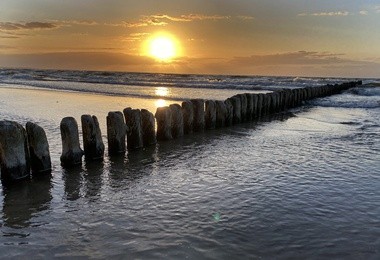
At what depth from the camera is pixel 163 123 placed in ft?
32.7

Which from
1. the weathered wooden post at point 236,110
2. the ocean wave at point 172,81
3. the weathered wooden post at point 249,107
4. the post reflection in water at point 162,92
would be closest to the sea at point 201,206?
the weathered wooden post at point 236,110

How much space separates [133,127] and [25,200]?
3.64 metres

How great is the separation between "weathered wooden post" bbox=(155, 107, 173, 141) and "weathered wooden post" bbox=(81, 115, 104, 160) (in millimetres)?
2388

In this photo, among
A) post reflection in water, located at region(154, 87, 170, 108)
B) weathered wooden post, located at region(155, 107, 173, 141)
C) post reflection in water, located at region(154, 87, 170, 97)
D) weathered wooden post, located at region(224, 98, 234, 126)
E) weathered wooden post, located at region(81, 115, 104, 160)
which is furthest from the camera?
post reflection in water, located at region(154, 87, 170, 97)

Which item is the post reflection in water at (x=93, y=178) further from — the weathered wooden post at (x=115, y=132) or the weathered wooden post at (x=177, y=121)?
the weathered wooden post at (x=177, y=121)

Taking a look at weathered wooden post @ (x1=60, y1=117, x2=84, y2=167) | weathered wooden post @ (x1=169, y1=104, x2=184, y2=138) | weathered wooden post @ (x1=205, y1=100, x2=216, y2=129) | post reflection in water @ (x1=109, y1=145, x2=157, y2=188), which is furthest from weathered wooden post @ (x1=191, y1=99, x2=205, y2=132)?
weathered wooden post @ (x1=60, y1=117, x2=84, y2=167)

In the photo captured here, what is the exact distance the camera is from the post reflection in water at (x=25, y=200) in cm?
473

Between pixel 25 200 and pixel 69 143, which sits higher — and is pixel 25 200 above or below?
below

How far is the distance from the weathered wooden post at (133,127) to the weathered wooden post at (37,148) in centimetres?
233

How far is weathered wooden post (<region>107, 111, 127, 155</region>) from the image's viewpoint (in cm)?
819

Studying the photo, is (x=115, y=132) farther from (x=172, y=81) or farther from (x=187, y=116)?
(x=172, y=81)

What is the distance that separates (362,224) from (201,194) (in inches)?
83.2

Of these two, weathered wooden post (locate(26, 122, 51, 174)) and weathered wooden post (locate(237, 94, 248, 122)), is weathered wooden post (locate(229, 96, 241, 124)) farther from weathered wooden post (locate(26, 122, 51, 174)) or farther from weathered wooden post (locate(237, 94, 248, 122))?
weathered wooden post (locate(26, 122, 51, 174))

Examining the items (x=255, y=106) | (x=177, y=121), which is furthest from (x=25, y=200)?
(x=255, y=106)
